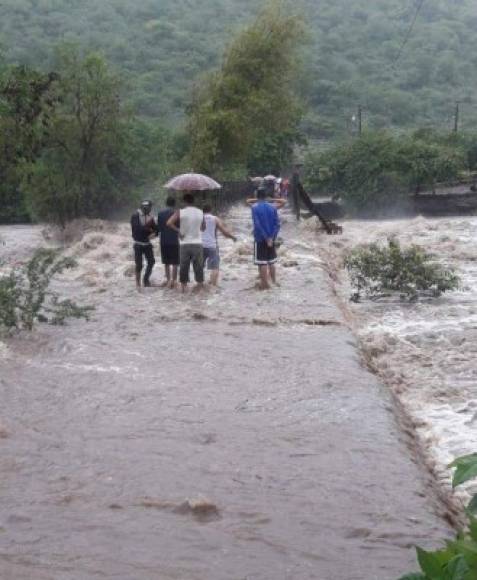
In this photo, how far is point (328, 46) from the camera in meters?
79.1

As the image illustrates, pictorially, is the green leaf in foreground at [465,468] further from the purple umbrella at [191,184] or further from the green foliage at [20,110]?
the purple umbrella at [191,184]

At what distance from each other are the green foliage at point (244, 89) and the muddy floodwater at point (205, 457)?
51.3ft

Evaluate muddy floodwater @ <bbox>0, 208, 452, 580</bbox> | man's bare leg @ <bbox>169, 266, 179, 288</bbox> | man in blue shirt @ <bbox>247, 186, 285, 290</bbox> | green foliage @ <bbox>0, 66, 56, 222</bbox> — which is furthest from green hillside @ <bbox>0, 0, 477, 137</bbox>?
muddy floodwater @ <bbox>0, 208, 452, 580</bbox>

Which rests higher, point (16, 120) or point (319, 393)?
point (16, 120)

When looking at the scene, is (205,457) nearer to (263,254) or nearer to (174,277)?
(263,254)

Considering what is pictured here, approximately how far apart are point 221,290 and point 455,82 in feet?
229

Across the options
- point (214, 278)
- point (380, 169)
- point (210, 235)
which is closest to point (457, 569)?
point (210, 235)

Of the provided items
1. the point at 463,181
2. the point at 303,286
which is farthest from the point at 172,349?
the point at 463,181

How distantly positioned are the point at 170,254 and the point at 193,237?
35.9 inches

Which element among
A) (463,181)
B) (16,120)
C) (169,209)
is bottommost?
(463,181)

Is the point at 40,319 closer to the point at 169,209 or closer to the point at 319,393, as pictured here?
the point at 169,209

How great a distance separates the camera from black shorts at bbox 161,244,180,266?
48.2 ft

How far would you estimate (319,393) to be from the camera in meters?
8.67

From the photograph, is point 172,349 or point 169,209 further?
point 169,209
